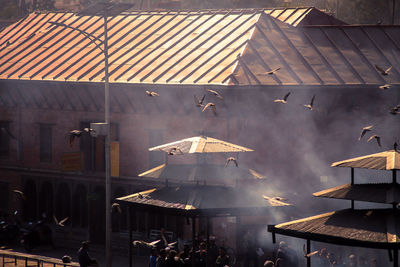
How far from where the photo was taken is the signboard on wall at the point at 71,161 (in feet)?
117

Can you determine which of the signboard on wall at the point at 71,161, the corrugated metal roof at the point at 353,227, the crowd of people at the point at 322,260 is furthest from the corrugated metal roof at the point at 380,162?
the signboard on wall at the point at 71,161

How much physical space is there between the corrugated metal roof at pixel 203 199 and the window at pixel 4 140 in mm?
17381

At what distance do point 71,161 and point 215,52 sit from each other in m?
7.69

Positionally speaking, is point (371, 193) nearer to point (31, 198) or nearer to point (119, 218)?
point (119, 218)

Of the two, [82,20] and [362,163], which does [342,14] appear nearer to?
[82,20]

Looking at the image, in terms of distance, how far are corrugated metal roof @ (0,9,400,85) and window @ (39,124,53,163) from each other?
245 cm

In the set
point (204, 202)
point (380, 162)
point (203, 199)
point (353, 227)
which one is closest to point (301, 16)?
point (203, 199)

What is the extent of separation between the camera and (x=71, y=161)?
35.9 metres

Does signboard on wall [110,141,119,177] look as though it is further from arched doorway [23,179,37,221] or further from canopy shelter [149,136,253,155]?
canopy shelter [149,136,253,155]

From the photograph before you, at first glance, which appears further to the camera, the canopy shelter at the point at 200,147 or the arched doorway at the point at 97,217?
the arched doorway at the point at 97,217

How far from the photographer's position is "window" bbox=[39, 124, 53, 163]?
126 ft

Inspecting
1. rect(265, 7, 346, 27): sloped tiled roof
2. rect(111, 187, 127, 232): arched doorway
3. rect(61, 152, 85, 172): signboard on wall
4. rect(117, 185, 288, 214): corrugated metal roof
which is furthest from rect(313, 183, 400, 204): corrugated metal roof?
rect(61, 152, 85, 172): signboard on wall

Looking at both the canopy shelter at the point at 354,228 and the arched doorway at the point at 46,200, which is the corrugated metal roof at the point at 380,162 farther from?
the arched doorway at the point at 46,200

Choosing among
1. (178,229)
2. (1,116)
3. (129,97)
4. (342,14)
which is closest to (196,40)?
(129,97)
